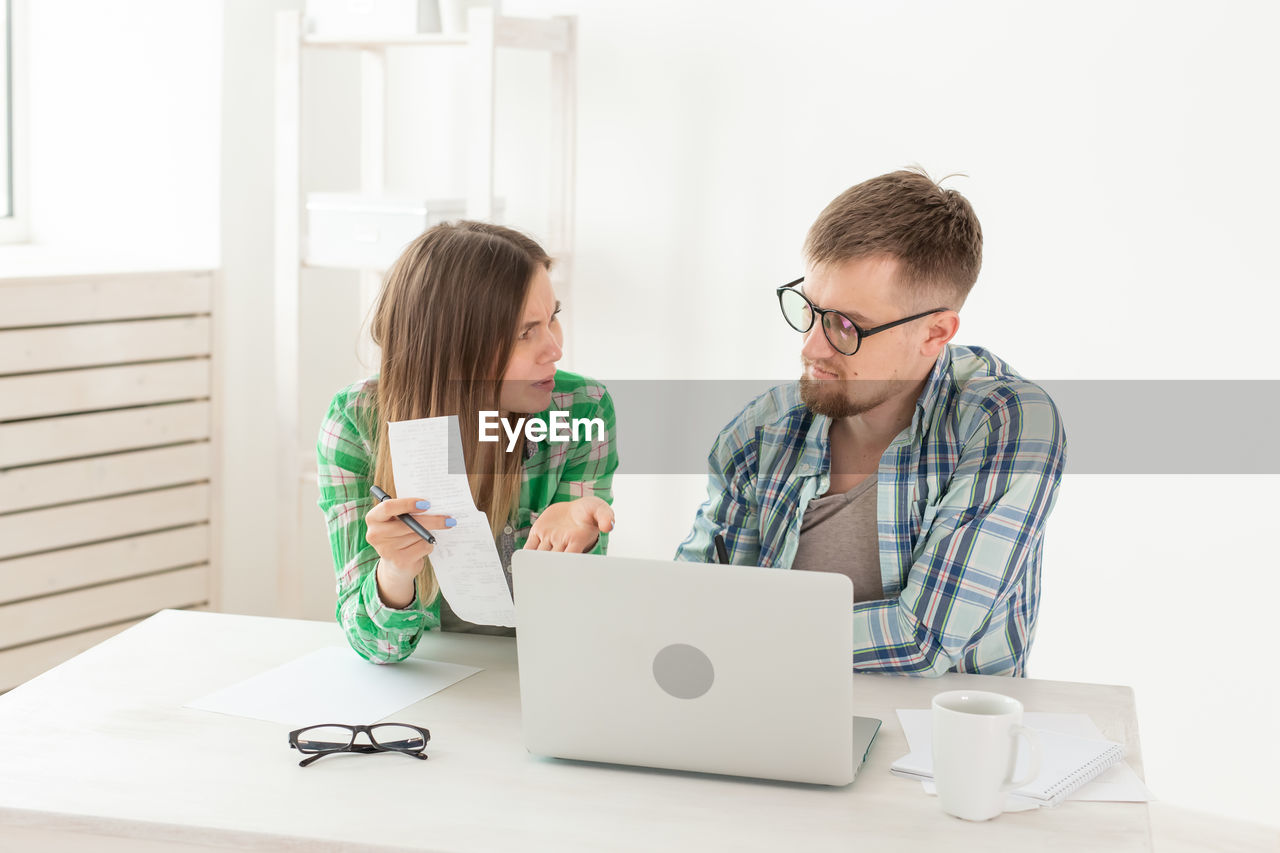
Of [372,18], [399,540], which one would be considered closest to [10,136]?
[372,18]

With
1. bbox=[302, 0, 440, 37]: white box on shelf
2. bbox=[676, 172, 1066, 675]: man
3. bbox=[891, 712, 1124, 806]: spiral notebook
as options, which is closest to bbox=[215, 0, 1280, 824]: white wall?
bbox=[302, 0, 440, 37]: white box on shelf

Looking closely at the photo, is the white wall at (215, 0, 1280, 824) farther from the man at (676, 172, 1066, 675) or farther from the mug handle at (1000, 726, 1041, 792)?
the mug handle at (1000, 726, 1041, 792)

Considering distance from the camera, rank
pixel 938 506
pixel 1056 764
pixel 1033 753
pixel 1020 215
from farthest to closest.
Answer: pixel 1020 215, pixel 938 506, pixel 1056 764, pixel 1033 753

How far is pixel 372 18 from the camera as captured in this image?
290 cm

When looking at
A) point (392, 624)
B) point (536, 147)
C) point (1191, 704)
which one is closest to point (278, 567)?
point (536, 147)

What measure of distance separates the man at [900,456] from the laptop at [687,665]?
0.37 meters

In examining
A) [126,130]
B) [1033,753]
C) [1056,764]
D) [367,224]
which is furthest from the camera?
[126,130]

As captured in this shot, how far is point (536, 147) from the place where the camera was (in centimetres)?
313

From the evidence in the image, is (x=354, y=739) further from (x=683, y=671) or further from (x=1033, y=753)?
(x=1033, y=753)

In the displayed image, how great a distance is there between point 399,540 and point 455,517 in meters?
0.07

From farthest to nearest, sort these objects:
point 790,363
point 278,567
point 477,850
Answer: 1. point 278,567
2. point 790,363
3. point 477,850

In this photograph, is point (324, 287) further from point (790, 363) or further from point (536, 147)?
point (790, 363)

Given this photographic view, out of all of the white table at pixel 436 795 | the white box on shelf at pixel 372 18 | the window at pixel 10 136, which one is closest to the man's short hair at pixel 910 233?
the white table at pixel 436 795

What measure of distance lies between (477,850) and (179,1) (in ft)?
8.44
